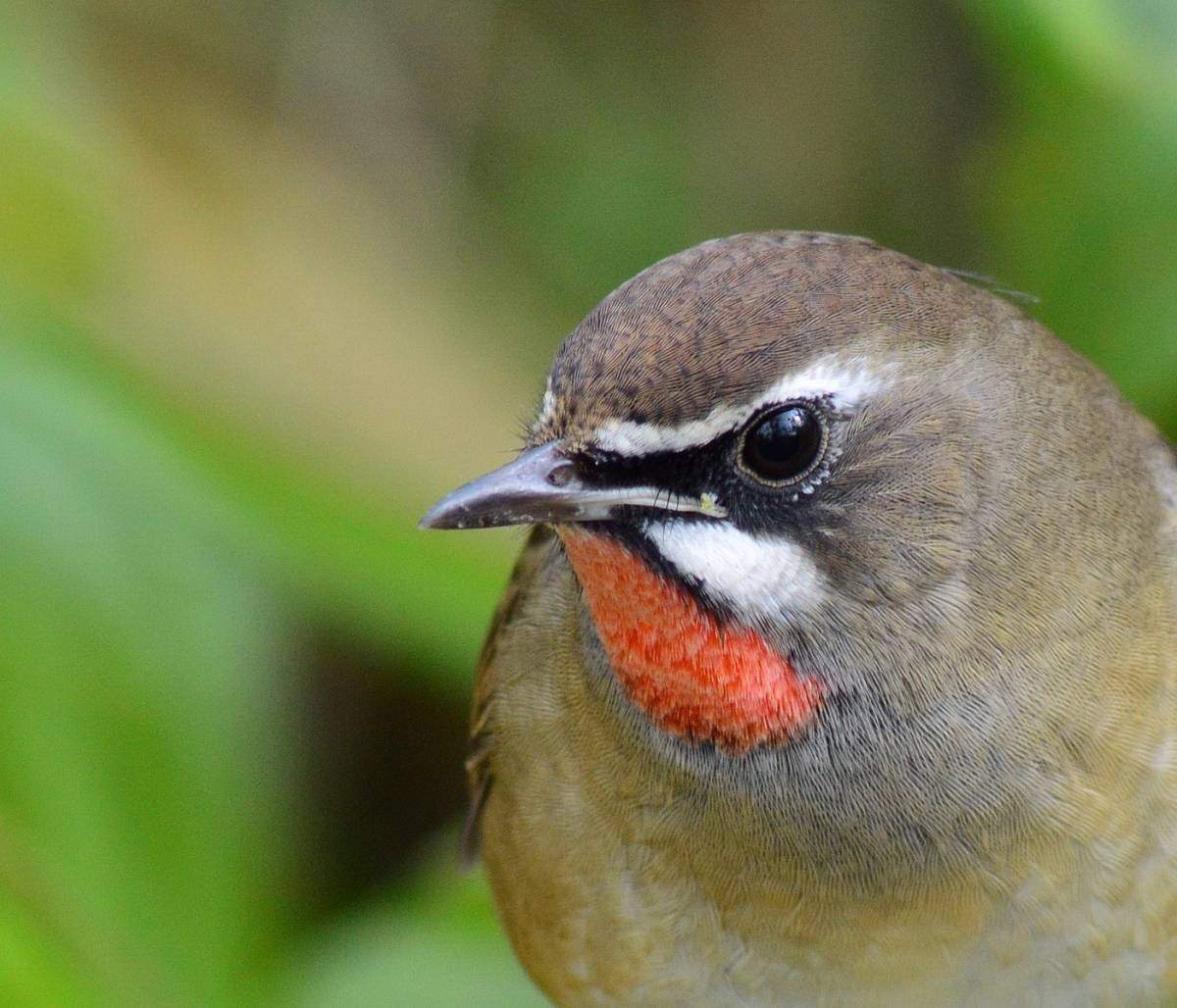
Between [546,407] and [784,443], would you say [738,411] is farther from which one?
[546,407]

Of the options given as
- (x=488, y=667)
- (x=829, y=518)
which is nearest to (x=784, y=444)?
(x=829, y=518)

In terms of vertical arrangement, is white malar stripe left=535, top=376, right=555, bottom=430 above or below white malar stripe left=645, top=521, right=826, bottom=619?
above

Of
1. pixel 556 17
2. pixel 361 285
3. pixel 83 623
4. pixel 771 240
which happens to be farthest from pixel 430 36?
pixel 771 240

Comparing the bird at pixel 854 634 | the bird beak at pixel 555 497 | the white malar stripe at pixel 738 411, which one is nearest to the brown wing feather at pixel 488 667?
the bird at pixel 854 634

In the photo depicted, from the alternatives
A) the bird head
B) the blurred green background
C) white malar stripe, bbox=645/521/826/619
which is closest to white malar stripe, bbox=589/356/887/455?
the bird head

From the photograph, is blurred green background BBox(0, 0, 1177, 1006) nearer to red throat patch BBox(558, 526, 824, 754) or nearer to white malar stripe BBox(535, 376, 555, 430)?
red throat patch BBox(558, 526, 824, 754)

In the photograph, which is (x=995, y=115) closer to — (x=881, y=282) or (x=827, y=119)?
(x=827, y=119)
